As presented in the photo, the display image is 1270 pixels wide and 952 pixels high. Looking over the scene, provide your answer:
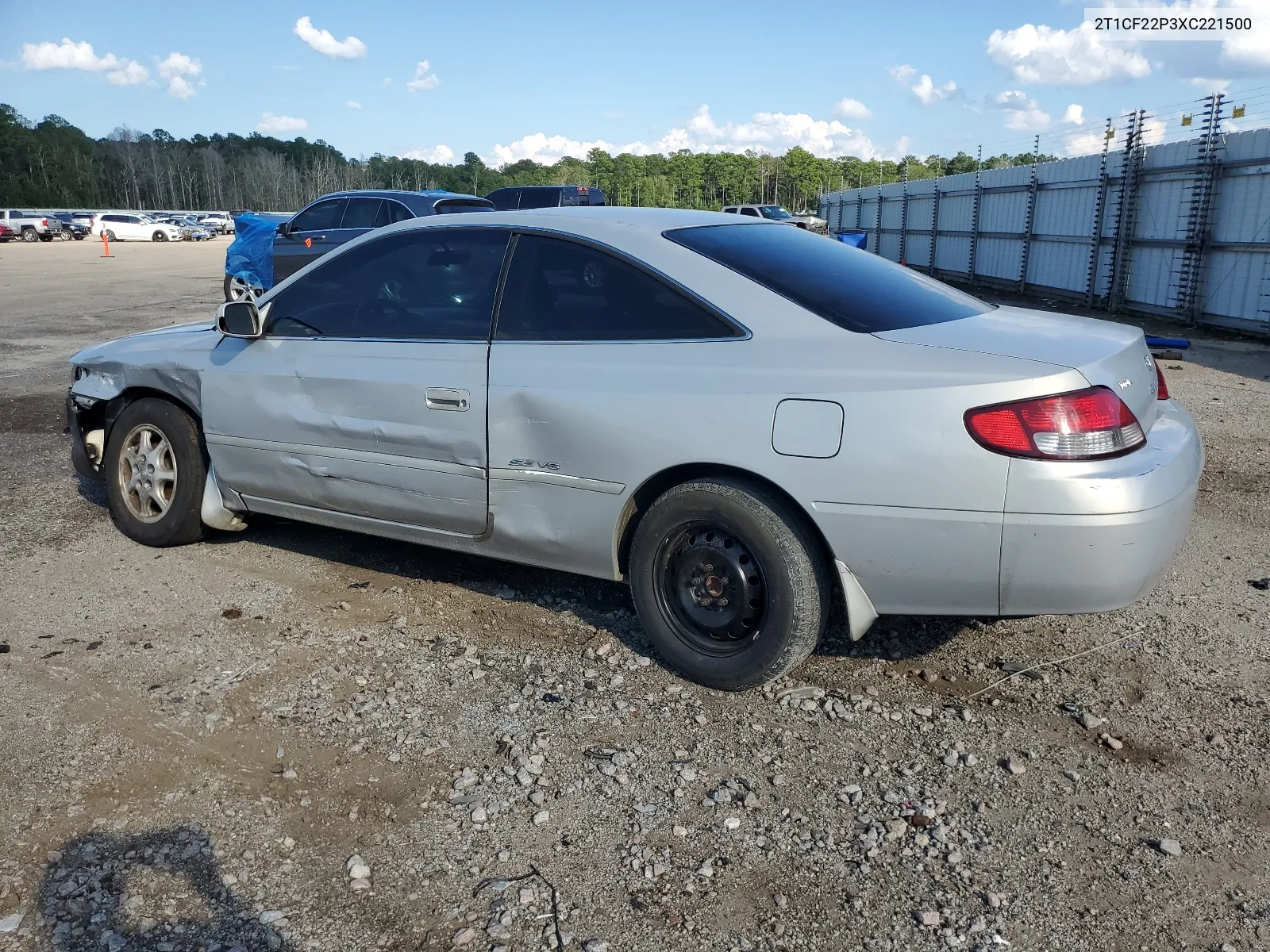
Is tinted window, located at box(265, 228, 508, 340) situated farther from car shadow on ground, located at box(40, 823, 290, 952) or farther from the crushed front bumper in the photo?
car shadow on ground, located at box(40, 823, 290, 952)

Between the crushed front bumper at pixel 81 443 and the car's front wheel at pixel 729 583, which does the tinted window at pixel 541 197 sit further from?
the car's front wheel at pixel 729 583

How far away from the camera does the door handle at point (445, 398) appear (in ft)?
12.9

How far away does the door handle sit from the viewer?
12.9 ft

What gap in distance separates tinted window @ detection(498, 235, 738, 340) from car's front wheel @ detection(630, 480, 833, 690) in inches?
23.6

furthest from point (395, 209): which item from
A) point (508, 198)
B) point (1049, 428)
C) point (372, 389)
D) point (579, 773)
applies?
point (1049, 428)

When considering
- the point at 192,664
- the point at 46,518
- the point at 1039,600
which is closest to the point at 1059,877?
the point at 1039,600

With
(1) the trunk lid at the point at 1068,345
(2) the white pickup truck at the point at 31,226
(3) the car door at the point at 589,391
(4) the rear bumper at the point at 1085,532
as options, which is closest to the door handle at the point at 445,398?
(3) the car door at the point at 589,391

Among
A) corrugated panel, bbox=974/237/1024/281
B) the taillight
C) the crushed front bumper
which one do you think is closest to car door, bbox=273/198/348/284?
the crushed front bumper

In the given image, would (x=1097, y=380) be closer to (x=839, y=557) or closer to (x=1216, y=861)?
(x=839, y=557)

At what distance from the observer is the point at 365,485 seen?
14.1 feet

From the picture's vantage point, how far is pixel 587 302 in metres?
3.85

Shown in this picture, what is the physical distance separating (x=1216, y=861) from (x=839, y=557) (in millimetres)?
1301

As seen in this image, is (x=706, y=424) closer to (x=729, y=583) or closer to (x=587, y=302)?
(x=729, y=583)

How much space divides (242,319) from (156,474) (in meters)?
1.07
